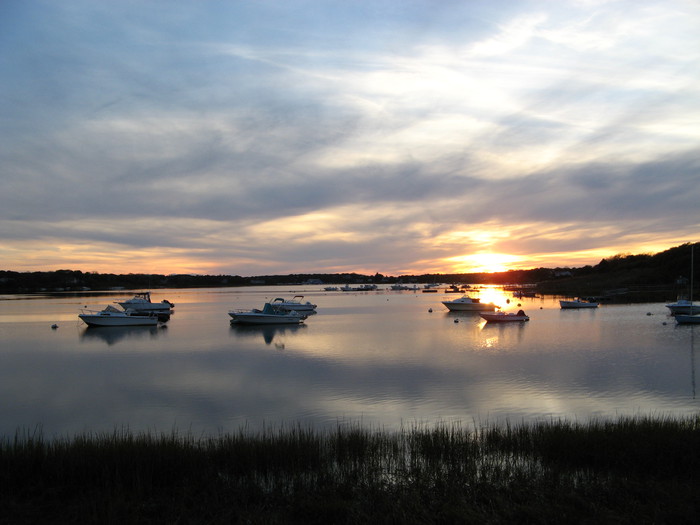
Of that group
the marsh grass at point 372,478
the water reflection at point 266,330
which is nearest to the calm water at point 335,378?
the water reflection at point 266,330

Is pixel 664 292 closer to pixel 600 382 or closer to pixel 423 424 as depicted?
pixel 600 382

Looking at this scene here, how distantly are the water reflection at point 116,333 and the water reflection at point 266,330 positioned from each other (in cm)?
539

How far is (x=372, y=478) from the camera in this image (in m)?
7.32

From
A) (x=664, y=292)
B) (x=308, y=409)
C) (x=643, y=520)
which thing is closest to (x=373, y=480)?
(x=643, y=520)

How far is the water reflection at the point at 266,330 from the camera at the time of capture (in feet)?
105

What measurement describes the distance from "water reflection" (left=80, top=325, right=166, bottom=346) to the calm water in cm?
20

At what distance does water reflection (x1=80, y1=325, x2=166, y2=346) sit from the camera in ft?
101

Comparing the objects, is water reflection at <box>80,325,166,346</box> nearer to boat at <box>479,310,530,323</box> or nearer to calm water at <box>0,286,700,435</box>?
calm water at <box>0,286,700,435</box>

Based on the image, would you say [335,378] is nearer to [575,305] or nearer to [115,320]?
[115,320]

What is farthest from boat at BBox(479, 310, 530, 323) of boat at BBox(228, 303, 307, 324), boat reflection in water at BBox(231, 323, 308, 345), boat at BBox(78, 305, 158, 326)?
boat at BBox(78, 305, 158, 326)

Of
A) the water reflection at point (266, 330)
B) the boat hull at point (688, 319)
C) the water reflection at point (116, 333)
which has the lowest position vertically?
the water reflection at point (266, 330)

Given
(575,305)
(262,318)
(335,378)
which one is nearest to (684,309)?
(575,305)

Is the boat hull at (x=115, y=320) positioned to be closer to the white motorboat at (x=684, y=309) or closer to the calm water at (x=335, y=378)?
the calm water at (x=335, y=378)

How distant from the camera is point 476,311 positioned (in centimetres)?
5381
